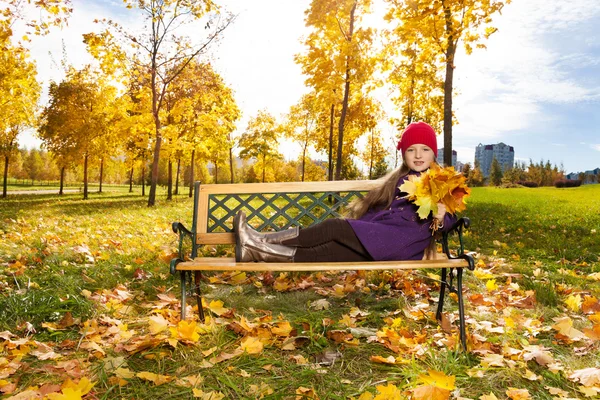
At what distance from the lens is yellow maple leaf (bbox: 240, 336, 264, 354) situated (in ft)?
8.77

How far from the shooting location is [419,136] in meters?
3.56

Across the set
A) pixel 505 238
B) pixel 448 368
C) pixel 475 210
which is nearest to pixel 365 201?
pixel 448 368

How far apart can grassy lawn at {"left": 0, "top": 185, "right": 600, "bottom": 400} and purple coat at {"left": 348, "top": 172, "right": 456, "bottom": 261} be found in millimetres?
491

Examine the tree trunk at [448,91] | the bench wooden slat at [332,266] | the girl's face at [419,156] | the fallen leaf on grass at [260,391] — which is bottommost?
the fallen leaf on grass at [260,391]

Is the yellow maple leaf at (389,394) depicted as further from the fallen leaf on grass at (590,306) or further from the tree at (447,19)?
the tree at (447,19)

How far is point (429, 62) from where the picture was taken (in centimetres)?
1272

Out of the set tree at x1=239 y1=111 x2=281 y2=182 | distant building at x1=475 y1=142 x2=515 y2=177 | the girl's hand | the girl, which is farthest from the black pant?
distant building at x1=475 y1=142 x2=515 y2=177

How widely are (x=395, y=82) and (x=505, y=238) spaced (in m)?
6.51

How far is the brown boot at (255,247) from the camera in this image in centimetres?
316

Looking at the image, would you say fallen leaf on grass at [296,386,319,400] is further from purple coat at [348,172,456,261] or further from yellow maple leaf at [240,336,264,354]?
purple coat at [348,172,456,261]

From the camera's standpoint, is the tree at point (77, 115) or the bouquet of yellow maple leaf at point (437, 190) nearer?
the bouquet of yellow maple leaf at point (437, 190)

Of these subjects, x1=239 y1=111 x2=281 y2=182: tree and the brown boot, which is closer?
the brown boot

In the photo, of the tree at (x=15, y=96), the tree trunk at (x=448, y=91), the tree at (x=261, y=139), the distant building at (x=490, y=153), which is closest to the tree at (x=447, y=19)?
the tree trunk at (x=448, y=91)

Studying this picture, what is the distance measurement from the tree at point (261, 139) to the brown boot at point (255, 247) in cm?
2810
